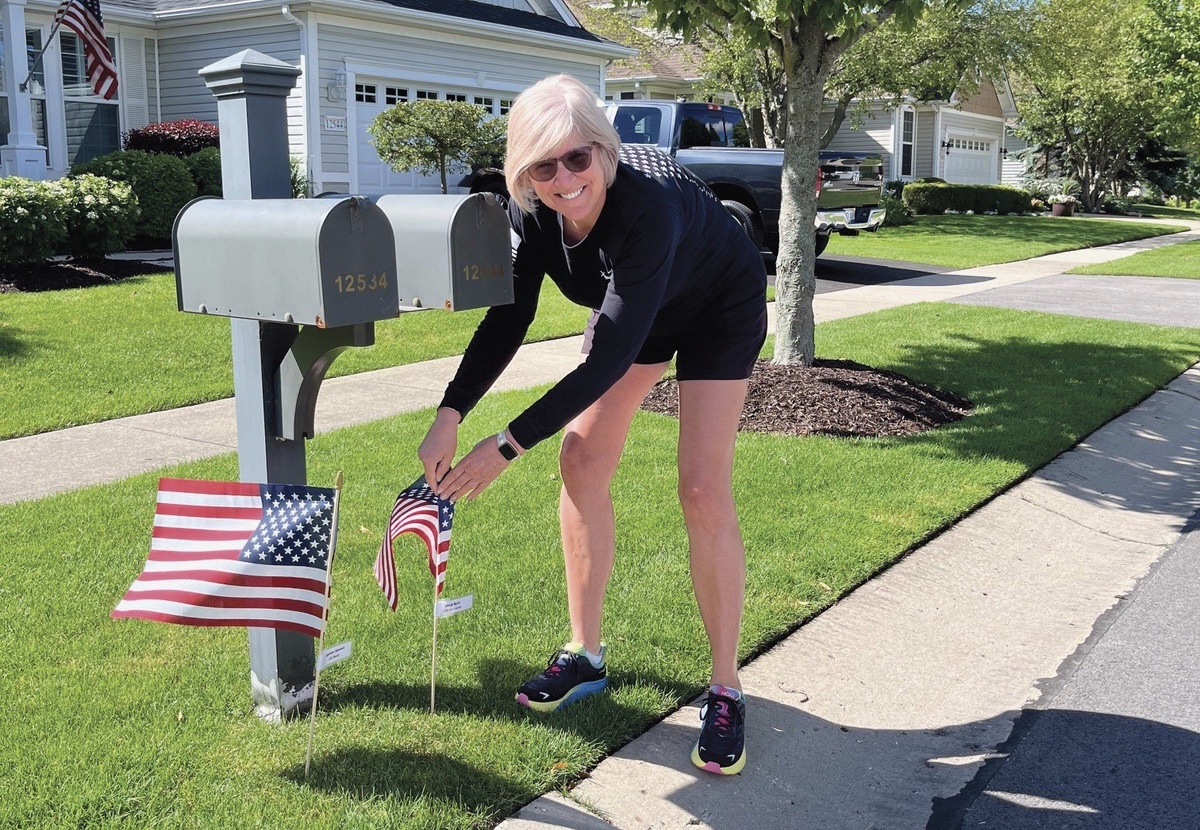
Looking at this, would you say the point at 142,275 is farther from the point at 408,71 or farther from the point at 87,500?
the point at 408,71

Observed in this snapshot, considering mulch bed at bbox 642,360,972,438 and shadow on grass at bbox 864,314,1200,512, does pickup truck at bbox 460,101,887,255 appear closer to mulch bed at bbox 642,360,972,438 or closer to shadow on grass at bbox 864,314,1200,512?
shadow on grass at bbox 864,314,1200,512

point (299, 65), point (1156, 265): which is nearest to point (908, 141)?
point (1156, 265)

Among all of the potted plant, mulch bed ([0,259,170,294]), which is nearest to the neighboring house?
mulch bed ([0,259,170,294])

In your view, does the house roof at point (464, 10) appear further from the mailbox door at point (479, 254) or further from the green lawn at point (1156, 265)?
the mailbox door at point (479, 254)

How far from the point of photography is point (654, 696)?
11.0ft

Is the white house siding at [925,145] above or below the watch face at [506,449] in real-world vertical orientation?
above

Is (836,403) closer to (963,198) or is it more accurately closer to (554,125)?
(554,125)

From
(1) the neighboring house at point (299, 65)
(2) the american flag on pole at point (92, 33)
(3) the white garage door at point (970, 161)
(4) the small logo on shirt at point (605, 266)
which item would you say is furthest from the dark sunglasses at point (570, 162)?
(3) the white garage door at point (970, 161)

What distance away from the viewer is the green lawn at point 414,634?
9.22ft

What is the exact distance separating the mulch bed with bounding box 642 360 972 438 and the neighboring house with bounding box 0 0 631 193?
10.8m

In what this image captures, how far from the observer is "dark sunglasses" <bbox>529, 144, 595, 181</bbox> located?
2629 mm

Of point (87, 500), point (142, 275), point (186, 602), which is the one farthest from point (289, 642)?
point (142, 275)

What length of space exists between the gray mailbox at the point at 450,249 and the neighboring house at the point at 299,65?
1408cm

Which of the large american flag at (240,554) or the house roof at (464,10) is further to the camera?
the house roof at (464,10)
